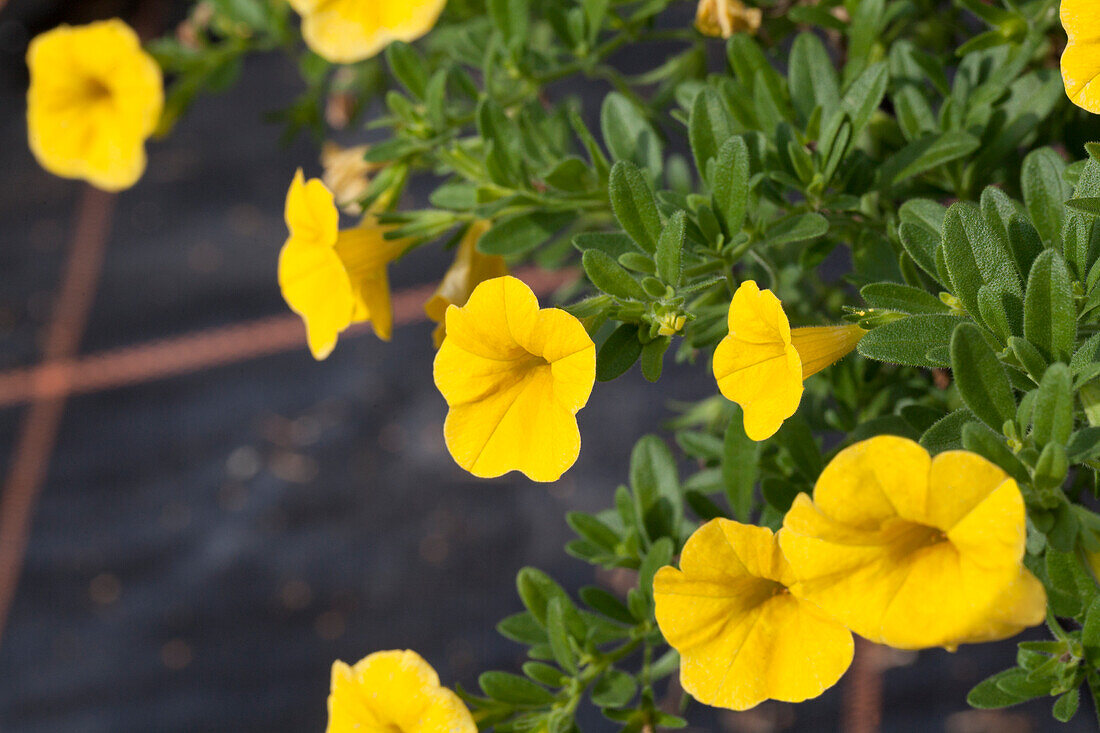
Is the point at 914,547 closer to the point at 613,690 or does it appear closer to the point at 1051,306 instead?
the point at 1051,306

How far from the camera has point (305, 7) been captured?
85cm

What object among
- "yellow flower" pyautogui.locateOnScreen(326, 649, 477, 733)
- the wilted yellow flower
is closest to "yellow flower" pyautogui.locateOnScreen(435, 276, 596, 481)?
"yellow flower" pyautogui.locateOnScreen(326, 649, 477, 733)

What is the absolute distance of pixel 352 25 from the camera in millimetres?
865

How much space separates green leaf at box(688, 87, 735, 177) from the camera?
69 cm

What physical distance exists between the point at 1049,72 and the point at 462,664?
4.68 feet

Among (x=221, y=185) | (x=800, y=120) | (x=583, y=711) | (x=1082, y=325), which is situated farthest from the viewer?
(x=221, y=185)

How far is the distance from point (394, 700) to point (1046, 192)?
572 mm

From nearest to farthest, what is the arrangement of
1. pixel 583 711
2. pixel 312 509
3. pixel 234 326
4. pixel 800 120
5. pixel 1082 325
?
pixel 1082 325 → pixel 800 120 → pixel 583 711 → pixel 312 509 → pixel 234 326

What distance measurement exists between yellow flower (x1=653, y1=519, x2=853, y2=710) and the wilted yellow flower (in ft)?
1.53

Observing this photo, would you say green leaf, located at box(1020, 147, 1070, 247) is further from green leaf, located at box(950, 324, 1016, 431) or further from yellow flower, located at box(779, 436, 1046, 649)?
yellow flower, located at box(779, 436, 1046, 649)

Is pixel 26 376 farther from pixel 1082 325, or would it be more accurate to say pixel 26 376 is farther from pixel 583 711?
pixel 1082 325

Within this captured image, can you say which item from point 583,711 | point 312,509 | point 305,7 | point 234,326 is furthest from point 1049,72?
point 234,326

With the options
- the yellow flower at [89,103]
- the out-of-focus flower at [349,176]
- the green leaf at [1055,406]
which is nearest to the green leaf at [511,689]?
the green leaf at [1055,406]

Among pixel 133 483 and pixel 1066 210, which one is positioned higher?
pixel 1066 210
